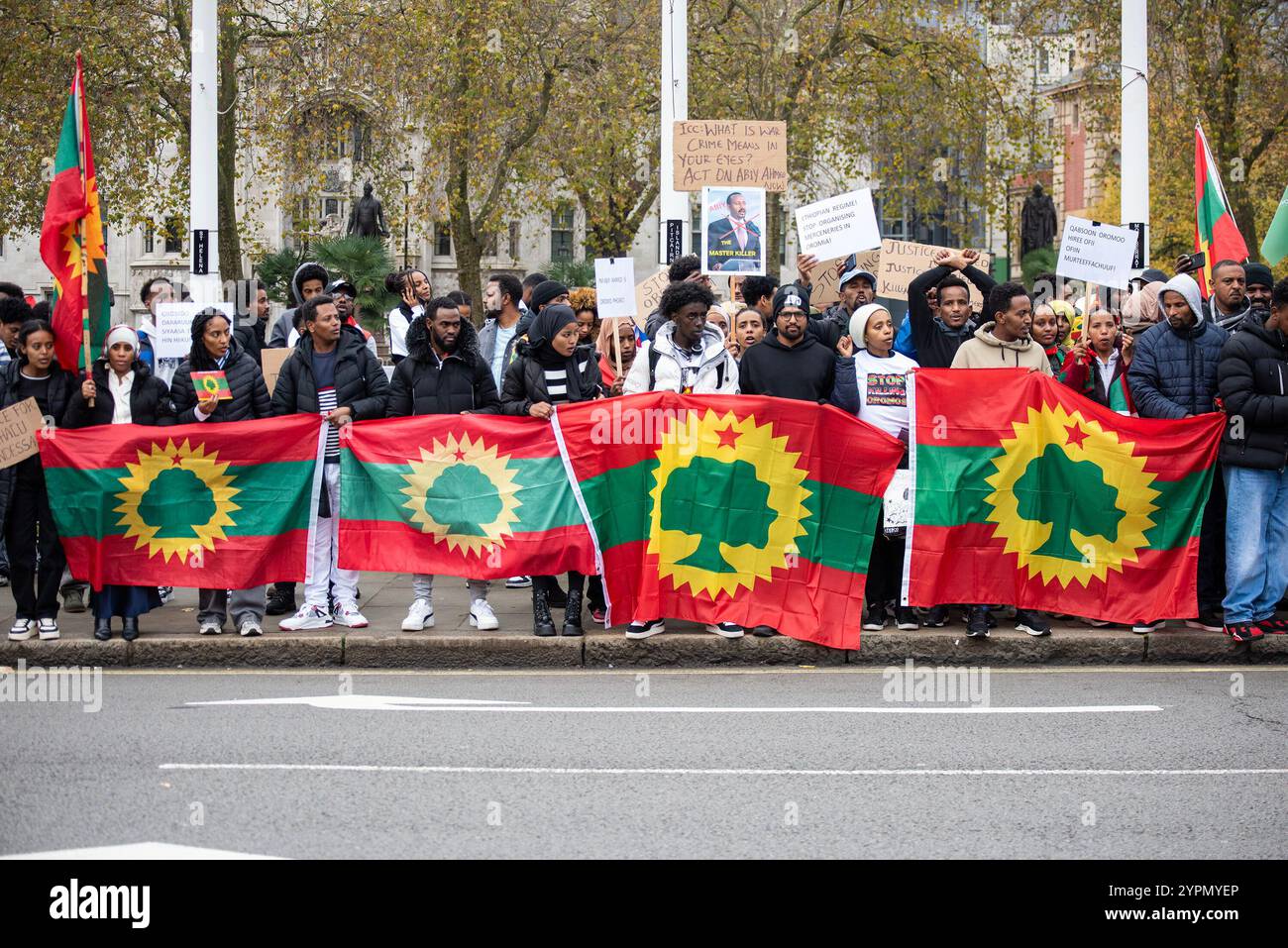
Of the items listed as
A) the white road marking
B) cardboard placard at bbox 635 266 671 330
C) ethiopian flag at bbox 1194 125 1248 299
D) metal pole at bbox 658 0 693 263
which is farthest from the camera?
metal pole at bbox 658 0 693 263

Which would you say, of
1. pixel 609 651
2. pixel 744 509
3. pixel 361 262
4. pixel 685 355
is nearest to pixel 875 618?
pixel 744 509

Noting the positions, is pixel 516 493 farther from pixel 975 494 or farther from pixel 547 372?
pixel 975 494

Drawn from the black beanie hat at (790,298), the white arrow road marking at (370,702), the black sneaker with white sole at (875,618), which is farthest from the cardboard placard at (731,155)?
the white arrow road marking at (370,702)

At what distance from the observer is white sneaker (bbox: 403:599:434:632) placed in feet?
32.8

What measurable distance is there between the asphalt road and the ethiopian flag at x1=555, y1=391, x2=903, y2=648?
28.8 inches

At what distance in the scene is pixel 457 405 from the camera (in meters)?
10.4

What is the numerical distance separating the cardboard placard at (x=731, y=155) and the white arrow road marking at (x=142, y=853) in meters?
9.60

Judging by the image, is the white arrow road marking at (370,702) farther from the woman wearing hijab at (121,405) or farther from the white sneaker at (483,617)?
the woman wearing hijab at (121,405)

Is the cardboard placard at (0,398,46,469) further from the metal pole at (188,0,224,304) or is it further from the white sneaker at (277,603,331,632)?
the metal pole at (188,0,224,304)

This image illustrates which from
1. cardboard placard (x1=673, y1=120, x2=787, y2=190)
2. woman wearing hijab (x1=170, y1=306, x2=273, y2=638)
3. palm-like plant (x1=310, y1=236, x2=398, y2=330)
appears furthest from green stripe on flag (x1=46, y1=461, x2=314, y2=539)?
palm-like plant (x1=310, y1=236, x2=398, y2=330)

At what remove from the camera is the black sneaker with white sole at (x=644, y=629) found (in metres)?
9.78

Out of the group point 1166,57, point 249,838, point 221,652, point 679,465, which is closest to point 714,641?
point 679,465

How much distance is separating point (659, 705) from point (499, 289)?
542 cm

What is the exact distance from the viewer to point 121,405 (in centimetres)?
1056
